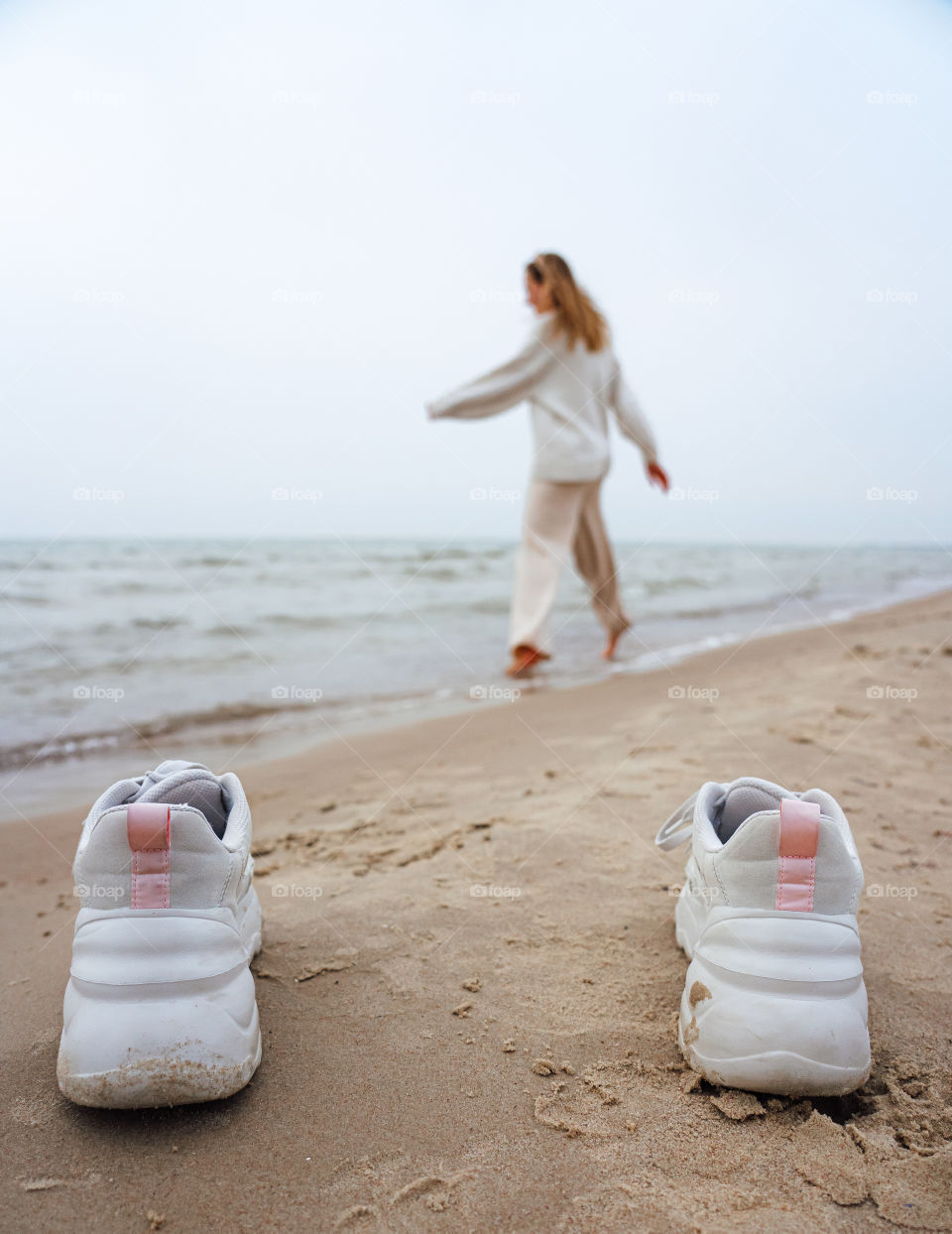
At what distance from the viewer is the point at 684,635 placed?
756 cm

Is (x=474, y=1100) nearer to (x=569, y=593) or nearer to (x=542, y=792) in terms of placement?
(x=542, y=792)

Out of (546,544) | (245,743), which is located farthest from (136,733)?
(546,544)

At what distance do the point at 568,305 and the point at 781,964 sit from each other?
488 centimetres

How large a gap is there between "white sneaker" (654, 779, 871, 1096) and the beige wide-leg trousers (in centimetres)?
404

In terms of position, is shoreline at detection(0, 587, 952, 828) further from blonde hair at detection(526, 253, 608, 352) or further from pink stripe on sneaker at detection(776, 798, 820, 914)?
pink stripe on sneaker at detection(776, 798, 820, 914)

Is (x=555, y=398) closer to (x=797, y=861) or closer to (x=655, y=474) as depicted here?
(x=655, y=474)

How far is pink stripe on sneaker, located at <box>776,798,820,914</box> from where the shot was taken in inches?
55.6

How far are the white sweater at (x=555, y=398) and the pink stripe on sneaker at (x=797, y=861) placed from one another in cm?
437

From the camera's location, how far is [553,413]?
5.65 m

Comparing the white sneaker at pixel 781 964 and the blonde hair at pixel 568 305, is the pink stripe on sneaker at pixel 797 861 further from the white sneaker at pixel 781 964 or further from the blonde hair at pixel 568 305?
the blonde hair at pixel 568 305

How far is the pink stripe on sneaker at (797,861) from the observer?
141 centimetres

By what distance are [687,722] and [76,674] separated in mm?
3660

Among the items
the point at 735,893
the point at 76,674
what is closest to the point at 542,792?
the point at 735,893

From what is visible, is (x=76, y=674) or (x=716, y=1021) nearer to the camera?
(x=716, y=1021)
